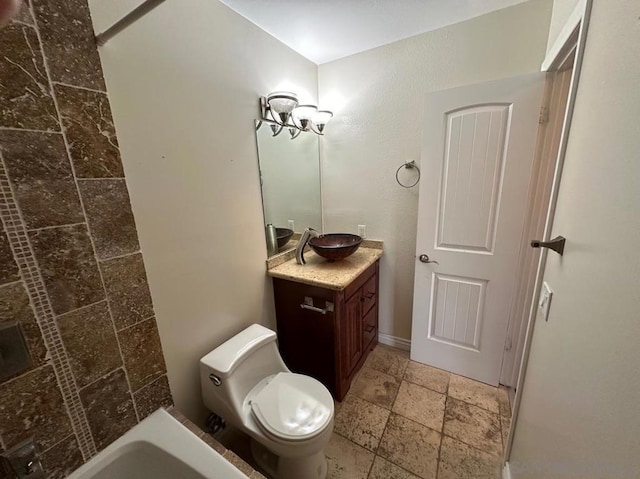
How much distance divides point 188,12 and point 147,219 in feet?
3.13

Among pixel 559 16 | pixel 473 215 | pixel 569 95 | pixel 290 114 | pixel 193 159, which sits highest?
pixel 559 16

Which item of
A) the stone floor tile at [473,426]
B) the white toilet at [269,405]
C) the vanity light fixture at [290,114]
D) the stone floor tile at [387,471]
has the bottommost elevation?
the stone floor tile at [387,471]

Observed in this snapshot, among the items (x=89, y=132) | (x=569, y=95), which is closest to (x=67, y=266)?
(x=89, y=132)

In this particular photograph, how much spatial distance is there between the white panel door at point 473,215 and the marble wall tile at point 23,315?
6.17 ft

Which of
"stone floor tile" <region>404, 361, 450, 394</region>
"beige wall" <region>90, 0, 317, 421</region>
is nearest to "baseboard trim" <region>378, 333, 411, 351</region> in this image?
"stone floor tile" <region>404, 361, 450, 394</region>

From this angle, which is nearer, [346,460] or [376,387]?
[346,460]

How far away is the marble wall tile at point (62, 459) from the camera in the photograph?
0.83 metres

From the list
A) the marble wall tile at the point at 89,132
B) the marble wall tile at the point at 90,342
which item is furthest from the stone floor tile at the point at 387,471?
the marble wall tile at the point at 89,132

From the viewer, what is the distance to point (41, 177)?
2.46ft

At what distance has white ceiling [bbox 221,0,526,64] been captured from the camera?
131 centimetres

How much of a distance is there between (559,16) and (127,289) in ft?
7.46

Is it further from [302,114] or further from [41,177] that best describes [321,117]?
[41,177]

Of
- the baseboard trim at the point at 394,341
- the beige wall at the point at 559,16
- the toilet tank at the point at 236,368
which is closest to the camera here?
the beige wall at the point at 559,16

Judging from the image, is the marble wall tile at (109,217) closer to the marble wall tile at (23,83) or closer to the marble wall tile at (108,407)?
the marble wall tile at (23,83)
